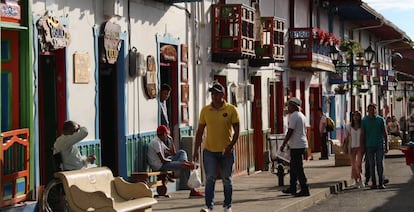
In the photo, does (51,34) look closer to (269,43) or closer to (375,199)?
(375,199)

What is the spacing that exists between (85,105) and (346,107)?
79.3 feet

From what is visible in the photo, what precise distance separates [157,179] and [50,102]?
10.6ft

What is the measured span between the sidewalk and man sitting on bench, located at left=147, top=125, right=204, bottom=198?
50 cm

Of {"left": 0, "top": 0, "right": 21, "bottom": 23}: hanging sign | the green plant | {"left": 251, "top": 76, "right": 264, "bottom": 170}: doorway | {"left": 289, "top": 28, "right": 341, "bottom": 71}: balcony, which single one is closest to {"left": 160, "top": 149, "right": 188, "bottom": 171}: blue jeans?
{"left": 0, "top": 0, "right": 21, "bottom": 23}: hanging sign

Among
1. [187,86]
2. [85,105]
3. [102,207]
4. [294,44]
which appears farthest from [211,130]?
[294,44]

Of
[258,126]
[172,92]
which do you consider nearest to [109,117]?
[172,92]

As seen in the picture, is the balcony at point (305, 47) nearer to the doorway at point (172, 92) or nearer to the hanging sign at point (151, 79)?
the doorway at point (172, 92)

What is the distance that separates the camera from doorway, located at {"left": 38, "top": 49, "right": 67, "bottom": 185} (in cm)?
1183

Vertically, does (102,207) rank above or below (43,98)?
below

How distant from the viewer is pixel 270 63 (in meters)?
22.4

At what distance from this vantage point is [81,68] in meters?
12.3

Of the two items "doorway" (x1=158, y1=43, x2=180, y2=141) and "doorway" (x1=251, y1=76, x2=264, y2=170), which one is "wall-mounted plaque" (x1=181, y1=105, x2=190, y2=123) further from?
"doorway" (x1=251, y1=76, x2=264, y2=170)

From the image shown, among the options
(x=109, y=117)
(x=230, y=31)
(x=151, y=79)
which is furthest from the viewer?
(x=230, y=31)

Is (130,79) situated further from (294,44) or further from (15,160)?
(294,44)
